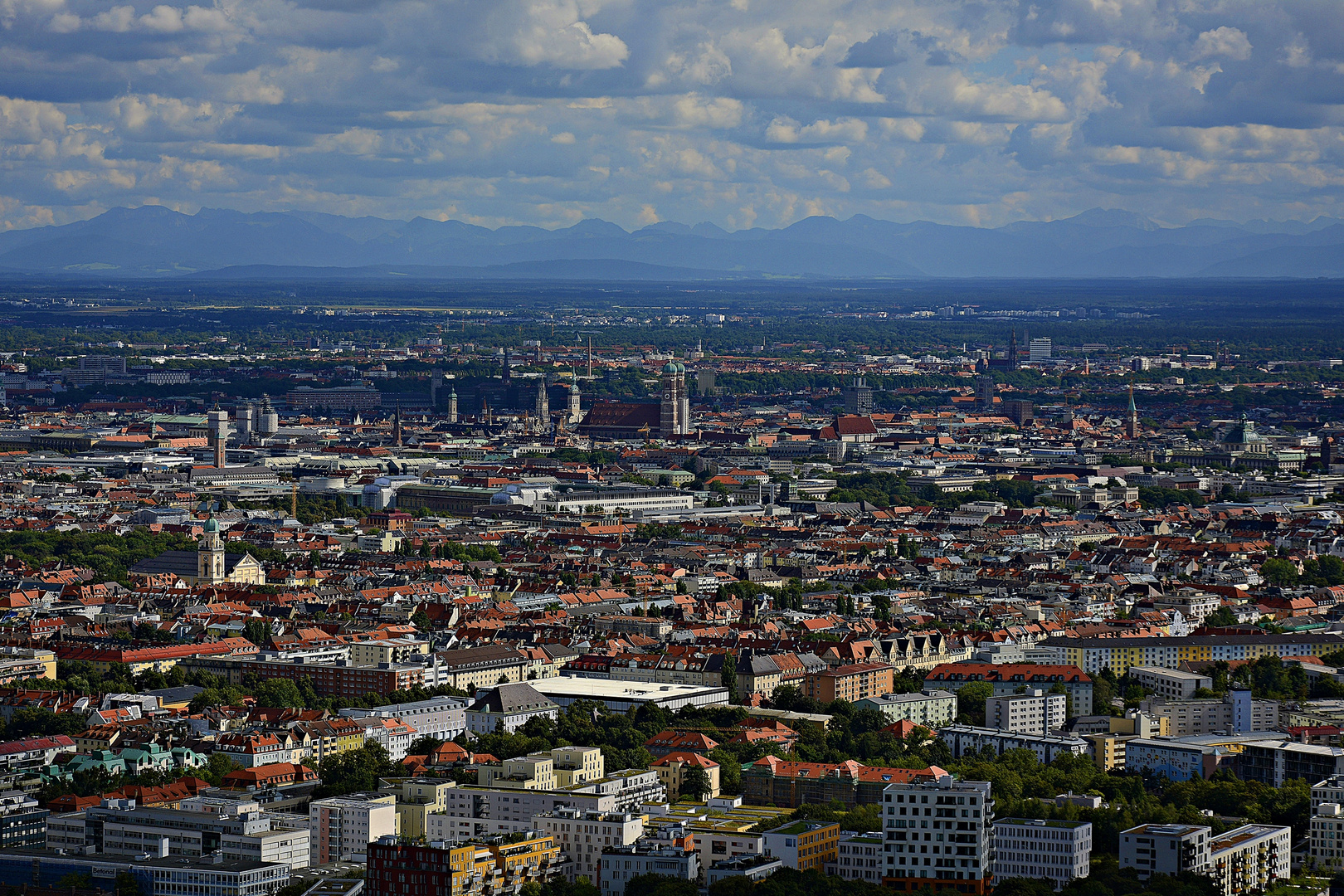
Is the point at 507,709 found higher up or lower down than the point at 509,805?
lower down

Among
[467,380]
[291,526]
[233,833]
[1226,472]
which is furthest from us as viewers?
[467,380]

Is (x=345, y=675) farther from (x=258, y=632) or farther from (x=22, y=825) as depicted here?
(x=22, y=825)

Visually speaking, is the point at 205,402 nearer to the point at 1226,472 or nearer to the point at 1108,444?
the point at 1108,444

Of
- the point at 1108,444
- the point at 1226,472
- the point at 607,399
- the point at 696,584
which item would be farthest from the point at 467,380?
the point at 696,584

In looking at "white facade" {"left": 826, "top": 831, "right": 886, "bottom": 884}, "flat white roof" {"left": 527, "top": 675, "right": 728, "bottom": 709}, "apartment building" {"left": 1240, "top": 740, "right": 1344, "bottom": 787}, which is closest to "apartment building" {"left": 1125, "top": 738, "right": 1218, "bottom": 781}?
"apartment building" {"left": 1240, "top": 740, "right": 1344, "bottom": 787}

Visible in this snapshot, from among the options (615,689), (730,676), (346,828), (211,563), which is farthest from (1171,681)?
(211,563)

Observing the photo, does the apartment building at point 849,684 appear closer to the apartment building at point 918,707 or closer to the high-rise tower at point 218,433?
the apartment building at point 918,707

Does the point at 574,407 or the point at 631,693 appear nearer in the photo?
the point at 631,693
